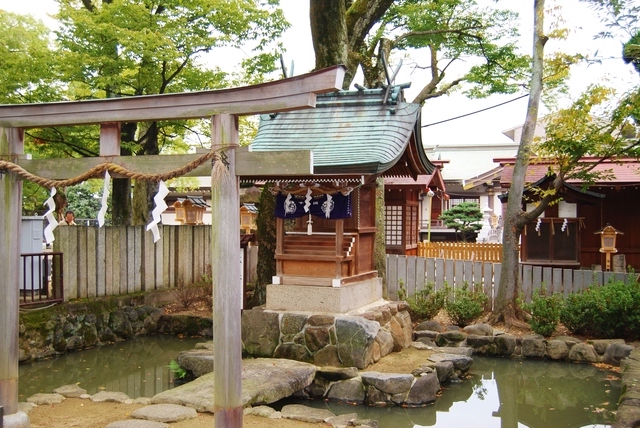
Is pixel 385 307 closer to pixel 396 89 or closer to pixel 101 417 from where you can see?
pixel 396 89

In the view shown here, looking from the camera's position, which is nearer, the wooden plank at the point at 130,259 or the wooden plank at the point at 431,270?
the wooden plank at the point at 130,259

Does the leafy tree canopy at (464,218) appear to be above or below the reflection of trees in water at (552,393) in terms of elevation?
above

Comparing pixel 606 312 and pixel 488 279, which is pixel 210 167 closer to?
pixel 606 312

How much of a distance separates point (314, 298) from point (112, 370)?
13.8 ft

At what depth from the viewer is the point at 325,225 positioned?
470 inches

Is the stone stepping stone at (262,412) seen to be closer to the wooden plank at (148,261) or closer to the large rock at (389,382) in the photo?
the large rock at (389,382)

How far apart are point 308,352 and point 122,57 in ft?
32.3

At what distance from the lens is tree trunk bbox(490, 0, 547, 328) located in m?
14.4

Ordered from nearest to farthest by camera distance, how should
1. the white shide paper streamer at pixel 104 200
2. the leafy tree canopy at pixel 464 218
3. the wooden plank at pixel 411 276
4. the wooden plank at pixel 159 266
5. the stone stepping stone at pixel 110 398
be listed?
the white shide paper streamer at pixel 104 200 → the stone stepping stone at pixel 110 398 → the wooden plank at pixel 411 276 → the wooden plank at pixel 159 266 → the leafy tree canopy at pixel 464 218

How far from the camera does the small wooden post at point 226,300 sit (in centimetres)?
638

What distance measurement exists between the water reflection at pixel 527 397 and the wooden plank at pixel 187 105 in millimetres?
5049

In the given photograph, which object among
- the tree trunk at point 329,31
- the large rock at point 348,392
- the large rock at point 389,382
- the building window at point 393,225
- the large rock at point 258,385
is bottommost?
the large rock at point 348,392

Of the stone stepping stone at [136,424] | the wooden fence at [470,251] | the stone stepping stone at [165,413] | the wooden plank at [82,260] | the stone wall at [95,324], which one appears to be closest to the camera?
the stone stepping stone at [136,424]

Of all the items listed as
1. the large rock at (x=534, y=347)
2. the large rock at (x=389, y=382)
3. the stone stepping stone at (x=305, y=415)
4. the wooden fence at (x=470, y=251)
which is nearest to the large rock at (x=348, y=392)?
the large rock at (x=389, y=382)
